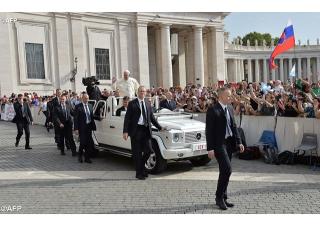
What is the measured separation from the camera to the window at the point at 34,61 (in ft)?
108

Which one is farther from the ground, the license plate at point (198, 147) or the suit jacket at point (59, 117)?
the suit jacket at point (59, 117)

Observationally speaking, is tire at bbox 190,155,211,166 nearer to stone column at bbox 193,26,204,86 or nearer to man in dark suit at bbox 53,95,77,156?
man in dark suit at bbox 53,95,77,156

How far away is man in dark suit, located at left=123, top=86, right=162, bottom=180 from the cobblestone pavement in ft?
1.45

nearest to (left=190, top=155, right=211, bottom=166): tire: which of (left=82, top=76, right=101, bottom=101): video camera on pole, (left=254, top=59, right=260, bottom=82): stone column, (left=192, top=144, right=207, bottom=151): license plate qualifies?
(left=192, top=144, right=207, bottom=151): license plate

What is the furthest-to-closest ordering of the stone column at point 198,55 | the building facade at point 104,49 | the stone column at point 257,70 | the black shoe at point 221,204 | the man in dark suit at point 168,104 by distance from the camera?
the stone column at point 257,70
the stone column at point 198,55
the building facade at point 104,49
the man in dark suit at point 168,104
the black shoe at point 221,204

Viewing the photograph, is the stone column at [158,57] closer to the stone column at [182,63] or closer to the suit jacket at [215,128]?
the stone column at [182,63]

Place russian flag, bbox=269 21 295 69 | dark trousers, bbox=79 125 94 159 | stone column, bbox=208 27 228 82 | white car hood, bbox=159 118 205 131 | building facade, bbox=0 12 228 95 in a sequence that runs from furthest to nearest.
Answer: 1. stone column, bbox=208 27 228 82
2. building facade, bbox=0 12 228 95
3. russian flag, bbox=269 21 295 69
4. dark trousers, bbox=79 125 94 159
5. white car hood, bbox=159 118 205 131

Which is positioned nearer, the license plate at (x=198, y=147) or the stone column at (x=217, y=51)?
the license plate at (x=198, y=147)

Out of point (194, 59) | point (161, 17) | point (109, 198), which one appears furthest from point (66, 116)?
point (194, 59)

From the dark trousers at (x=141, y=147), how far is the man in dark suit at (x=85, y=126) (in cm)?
256

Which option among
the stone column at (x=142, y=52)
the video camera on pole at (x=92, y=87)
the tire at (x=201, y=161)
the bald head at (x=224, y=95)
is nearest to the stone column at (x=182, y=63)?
the stone column at (x=142, y=52)

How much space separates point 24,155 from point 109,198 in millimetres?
6339

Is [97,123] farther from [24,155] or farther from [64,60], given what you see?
[64,60]

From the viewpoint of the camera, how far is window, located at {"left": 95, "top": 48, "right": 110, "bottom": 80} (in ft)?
123
